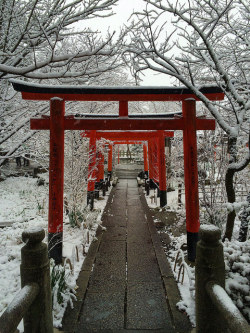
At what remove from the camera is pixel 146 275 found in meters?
4.05

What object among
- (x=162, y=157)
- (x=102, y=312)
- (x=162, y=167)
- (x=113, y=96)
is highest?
(x=113, y=96)

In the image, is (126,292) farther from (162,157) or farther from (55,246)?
(162,157)

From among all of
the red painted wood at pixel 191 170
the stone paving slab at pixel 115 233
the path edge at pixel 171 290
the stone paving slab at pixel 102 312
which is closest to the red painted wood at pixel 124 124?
the red painted wood at pixel 191 170

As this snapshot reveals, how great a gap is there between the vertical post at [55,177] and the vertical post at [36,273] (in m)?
2.72

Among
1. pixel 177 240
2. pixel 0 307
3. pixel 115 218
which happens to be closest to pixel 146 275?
pixel 177 240

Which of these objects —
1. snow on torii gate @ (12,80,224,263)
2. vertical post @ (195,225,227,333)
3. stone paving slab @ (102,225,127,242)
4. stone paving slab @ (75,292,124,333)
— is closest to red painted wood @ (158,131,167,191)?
stone paving slab @ (102,225,127,242)

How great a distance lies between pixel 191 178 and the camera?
4656 mm

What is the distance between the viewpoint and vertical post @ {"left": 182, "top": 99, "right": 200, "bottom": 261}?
461 centimetres

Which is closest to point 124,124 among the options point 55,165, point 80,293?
point 55,165

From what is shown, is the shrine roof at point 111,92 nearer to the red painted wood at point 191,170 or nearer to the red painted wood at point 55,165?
the red painted wood at point 55,165

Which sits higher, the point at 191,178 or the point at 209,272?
the point at 191,178

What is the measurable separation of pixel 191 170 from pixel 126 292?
2.65 meters

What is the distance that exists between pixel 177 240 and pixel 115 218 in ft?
8.89

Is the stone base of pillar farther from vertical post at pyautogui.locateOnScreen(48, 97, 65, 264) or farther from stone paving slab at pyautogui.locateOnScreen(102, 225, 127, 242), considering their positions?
stone paving slab at pyautogui.locateOnScreen(102, 225, 127, 242)
